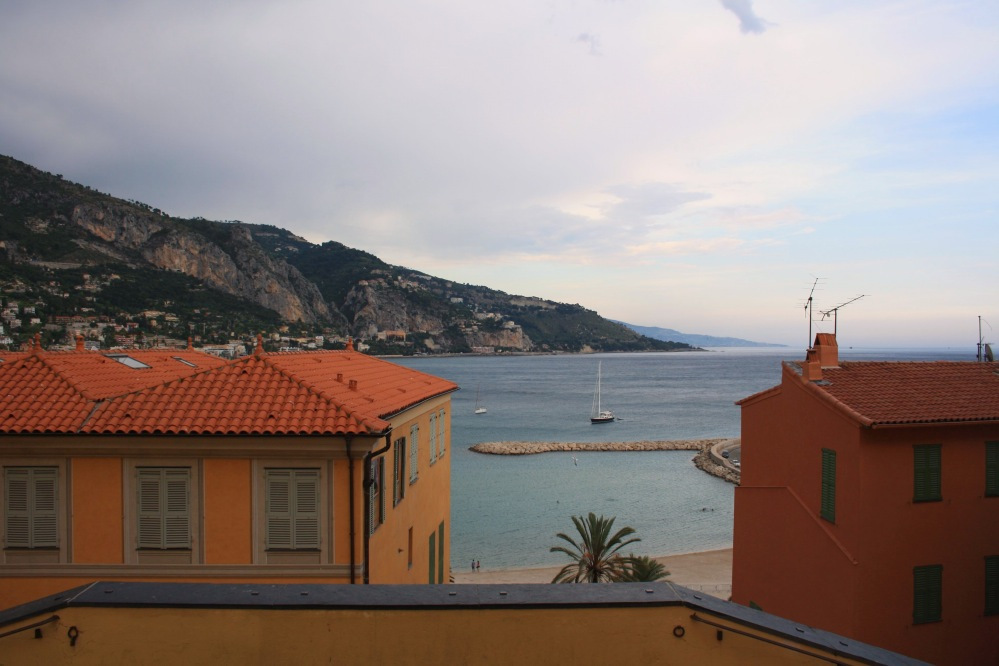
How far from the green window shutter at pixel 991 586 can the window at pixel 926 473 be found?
187 cm

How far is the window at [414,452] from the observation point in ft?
45.3

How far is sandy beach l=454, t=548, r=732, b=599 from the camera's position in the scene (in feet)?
90.5

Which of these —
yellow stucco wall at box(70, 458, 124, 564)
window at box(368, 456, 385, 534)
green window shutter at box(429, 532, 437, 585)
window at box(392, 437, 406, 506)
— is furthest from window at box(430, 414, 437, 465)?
yellow stucco wall at box(70, 458, 124, 564)

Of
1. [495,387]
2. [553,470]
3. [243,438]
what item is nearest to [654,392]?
[495,387]

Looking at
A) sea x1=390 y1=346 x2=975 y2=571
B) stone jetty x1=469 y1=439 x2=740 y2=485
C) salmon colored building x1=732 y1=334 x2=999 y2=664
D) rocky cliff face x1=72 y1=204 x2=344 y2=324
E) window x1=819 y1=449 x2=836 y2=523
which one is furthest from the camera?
rocky cliff face x1=72 y1=204 x2=344 y2=324

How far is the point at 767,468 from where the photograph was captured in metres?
16.0

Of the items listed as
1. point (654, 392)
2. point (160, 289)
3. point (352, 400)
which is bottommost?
point (654, 392)

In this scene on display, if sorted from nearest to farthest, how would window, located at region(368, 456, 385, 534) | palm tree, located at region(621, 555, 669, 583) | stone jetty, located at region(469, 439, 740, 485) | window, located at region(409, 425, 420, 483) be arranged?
window, located at region(368, 456, 385, 534), window, located at region(409, 425, 420, 483), palm tree, located at region(621, 555, 669, 583), stone jetty, located at region(469, 439, 740, 485)

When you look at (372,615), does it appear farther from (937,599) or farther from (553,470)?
(553,470)

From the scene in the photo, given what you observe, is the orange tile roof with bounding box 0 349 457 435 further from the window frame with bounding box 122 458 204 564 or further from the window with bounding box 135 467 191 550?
the window with bounding box 135 467 191 550

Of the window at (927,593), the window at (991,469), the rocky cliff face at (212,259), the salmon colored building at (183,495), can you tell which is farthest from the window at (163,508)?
the rocky cliff face at (212,259)

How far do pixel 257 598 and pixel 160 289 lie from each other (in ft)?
367

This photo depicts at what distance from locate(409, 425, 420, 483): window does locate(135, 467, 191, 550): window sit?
16.1ft

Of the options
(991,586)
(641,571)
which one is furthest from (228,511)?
(641,571)
